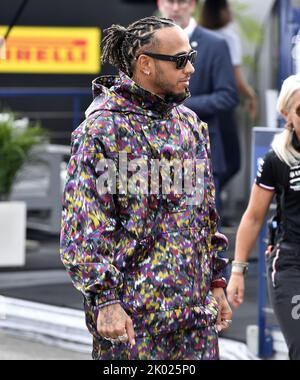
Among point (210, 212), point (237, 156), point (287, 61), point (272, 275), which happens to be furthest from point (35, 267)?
point (210, 212)

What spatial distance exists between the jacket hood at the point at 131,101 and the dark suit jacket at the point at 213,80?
324 centimetres

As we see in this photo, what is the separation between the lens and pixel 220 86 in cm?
727

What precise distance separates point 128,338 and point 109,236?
33 centimetres

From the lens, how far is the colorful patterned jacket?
3740mm

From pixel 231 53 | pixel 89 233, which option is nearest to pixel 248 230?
pixel 89 233

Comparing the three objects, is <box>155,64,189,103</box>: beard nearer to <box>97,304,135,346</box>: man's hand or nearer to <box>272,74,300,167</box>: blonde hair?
<box>97,304,135,346</box>: man's hand

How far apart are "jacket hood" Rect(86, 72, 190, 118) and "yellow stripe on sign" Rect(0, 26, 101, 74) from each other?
33.8 ft

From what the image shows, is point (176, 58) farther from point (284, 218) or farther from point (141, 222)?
point (284, 218)

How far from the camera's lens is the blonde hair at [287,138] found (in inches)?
195

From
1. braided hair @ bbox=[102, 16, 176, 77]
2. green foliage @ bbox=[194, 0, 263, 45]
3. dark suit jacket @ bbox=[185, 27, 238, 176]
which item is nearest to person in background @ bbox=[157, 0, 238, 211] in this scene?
dark suit jacket @ bbox=[185, 27, 238, 176]

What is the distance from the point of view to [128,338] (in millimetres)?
3736

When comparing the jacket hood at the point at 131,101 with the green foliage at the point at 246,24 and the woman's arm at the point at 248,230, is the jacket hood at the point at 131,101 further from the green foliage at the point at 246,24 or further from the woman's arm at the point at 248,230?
the green foliage at the point at 246,24

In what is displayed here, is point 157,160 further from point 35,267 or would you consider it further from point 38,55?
point 38,55
